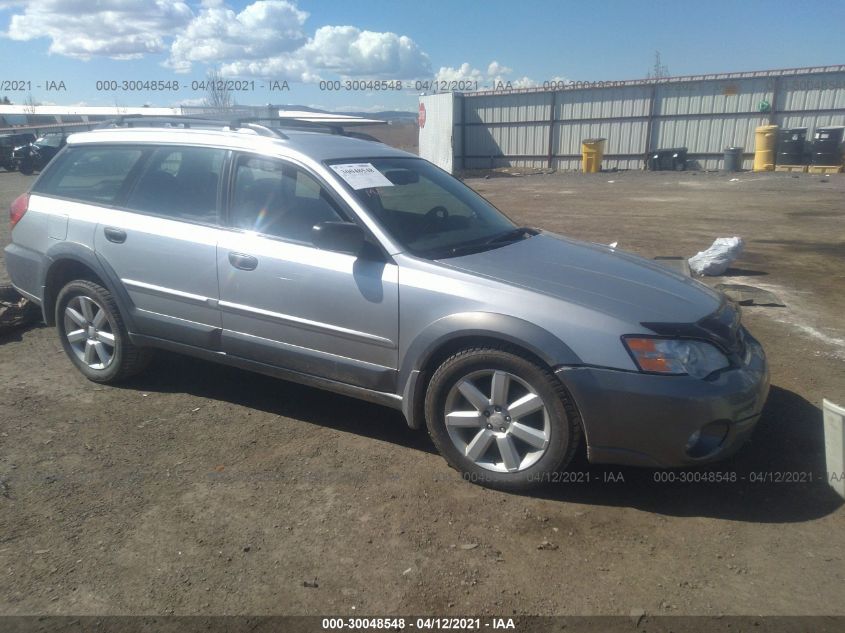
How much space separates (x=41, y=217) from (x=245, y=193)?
1.83m

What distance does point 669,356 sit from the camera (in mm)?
3064

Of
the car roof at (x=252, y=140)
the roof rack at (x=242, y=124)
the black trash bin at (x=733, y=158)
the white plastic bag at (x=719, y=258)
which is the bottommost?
the white plastic bag at (x=719, y=258)

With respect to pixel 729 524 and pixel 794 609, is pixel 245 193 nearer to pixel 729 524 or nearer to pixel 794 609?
pixel 729 524

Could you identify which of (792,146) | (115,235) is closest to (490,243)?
(115,235)

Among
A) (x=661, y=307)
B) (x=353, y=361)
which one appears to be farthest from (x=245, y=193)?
(x=661, y=307)

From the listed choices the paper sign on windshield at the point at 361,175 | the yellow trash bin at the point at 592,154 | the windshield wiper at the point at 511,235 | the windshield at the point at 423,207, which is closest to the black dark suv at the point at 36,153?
the yellow trash bin at the point at 592,154

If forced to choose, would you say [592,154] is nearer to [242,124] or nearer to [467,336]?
[242,124]

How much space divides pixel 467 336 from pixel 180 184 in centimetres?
232

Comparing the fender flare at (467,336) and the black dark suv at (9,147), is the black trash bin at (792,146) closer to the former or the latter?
the fender flare at (467,336)

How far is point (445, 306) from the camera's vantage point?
3.37 m

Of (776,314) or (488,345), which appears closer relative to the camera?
(488,345)

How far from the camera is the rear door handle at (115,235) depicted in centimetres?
440

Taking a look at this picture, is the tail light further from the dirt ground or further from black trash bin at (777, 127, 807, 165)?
black trash bin at (777, 127, 807, 165)

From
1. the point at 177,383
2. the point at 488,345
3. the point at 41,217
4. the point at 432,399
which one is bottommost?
the point at 177,383
